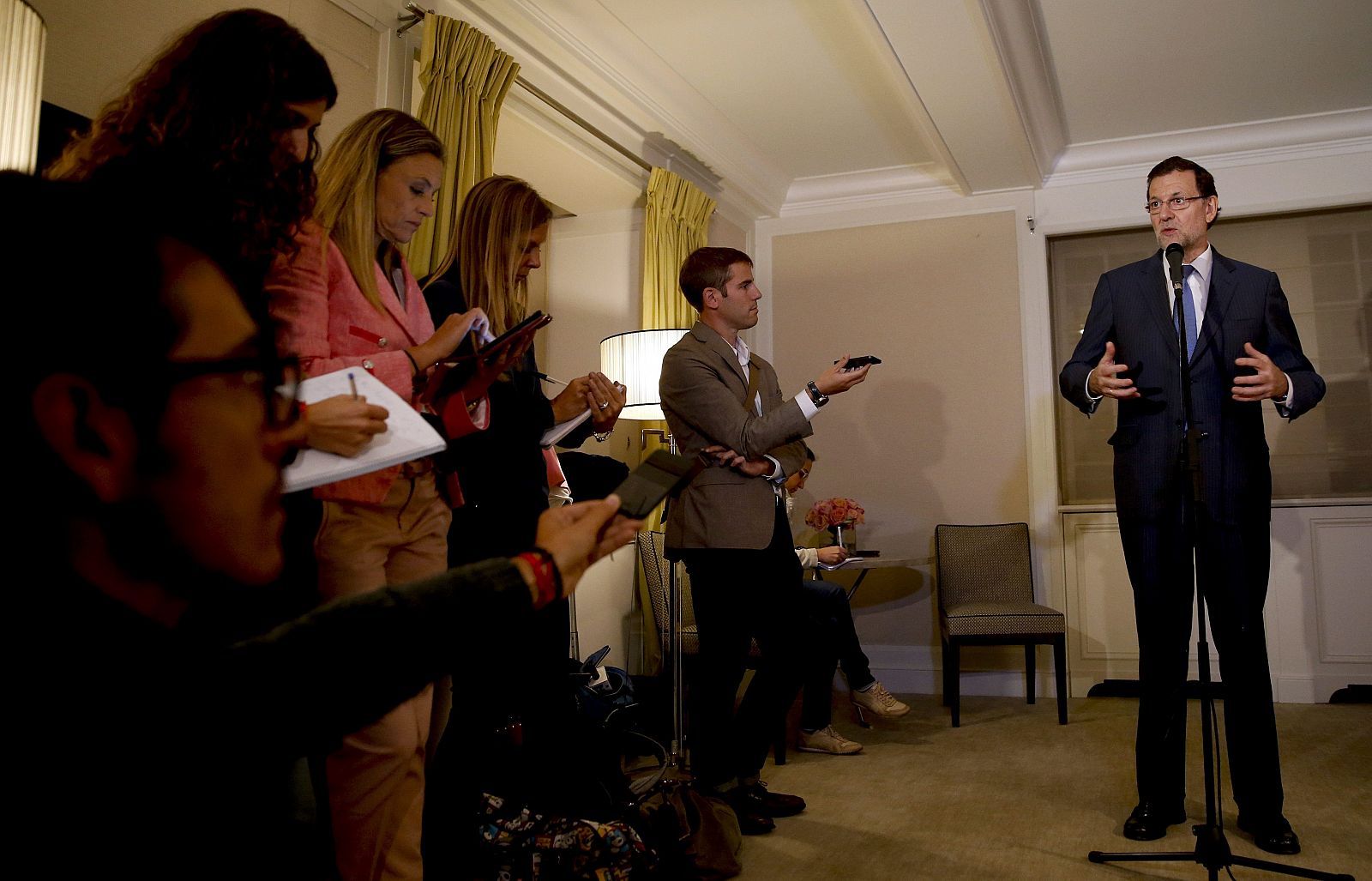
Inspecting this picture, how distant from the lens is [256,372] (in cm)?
71

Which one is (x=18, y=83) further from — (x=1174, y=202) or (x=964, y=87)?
(x=964, y=87)

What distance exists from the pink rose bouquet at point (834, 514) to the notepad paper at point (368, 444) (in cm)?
330

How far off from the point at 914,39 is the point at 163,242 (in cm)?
354

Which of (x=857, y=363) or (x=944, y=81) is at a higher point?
(x=944, y=81)

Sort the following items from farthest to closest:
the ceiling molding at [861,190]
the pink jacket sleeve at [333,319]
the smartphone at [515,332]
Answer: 1. the ceiling molding at [861,190]
2. the smartphone at [515,332]
3. the pink jacket sleeve at [333,319]

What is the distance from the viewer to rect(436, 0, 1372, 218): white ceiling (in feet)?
12.0

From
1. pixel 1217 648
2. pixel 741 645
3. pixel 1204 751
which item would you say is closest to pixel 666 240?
pixel 741 645

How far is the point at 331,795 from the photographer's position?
1.45 metres

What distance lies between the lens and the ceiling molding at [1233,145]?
4.67 meters

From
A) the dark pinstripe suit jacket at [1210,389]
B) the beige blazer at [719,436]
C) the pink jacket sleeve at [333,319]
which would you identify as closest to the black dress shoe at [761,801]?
the beige blazer at [719,436]

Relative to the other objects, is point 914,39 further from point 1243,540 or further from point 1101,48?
point 1243,540

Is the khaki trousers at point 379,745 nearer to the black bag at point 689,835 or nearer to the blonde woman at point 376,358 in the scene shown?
the blonde woman at point 376,358

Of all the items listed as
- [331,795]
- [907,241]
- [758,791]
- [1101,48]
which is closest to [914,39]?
[1101,48]

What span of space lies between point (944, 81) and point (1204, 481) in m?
2.28
